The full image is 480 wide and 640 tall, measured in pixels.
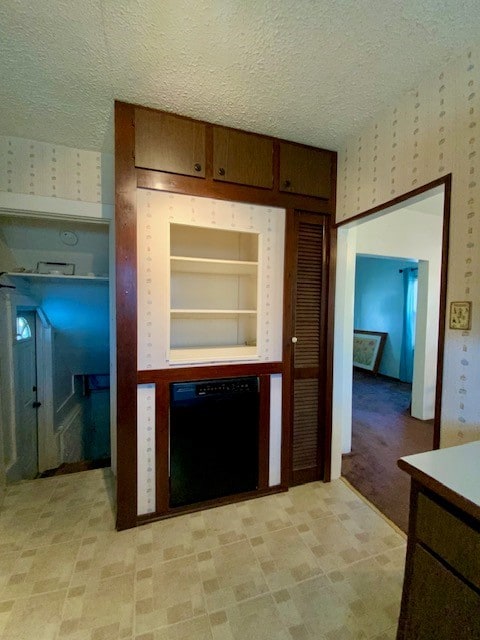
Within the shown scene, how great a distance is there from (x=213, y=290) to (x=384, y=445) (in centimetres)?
236

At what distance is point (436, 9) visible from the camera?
1.04 meters

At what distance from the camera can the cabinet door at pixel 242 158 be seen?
1745 millimetres

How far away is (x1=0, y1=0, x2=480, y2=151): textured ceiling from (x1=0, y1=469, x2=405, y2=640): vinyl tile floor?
2.50 metres

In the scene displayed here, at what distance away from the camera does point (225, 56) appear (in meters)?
1.26

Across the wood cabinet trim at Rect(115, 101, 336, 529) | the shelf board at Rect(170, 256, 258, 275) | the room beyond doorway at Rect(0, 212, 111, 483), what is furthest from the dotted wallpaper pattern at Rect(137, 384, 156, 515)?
the room beyond doorway at Rect(0, 212, 111, 483)

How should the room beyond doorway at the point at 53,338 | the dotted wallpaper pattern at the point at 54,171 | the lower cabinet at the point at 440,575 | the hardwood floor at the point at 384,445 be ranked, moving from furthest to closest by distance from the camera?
the room beyond doorway at the point at 53,338
the hardwood floor at the point at 384,445
the dotted wallpaper pattern at the point at 54,171
the lower cabinet at the point at 440,575

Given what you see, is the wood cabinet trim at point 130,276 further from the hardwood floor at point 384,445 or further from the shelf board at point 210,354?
the hardwood floor at point 384,445

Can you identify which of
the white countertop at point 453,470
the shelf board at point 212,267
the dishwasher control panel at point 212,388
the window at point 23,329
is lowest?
the dishwasher control panel at point 212,388

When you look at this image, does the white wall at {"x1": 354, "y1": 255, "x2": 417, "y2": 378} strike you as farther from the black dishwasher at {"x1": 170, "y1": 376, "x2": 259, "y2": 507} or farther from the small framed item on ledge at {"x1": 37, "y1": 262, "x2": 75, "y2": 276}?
the small framed item on ledge at {"x1": 37, "y1": 262, "x2": 75, "y2": 276}

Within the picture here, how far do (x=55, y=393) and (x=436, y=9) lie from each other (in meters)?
4.18

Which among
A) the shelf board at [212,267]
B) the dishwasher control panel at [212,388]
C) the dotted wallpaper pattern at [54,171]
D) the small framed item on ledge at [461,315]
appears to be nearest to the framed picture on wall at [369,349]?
the shelf board at [212,267]

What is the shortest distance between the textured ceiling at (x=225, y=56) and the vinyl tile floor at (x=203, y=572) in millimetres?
2501

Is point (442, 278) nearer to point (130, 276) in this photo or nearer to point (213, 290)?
point (213, 290)

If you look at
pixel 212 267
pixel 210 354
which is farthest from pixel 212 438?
pixel 212 267
